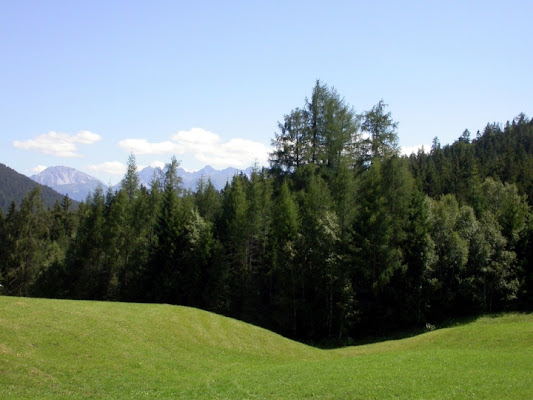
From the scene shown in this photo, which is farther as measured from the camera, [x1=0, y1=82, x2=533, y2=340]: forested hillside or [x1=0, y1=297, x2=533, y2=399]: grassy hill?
[x1=0, y1=82, x2=533, y2=340]: forested hillside

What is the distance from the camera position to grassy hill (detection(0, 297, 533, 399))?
68.5 ft

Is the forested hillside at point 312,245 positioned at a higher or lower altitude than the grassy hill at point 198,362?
higher

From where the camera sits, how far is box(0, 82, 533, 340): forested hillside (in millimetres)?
53094

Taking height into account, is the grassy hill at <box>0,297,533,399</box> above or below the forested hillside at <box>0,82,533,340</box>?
below

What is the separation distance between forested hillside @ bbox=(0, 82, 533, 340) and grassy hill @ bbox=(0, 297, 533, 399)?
14.6 metres

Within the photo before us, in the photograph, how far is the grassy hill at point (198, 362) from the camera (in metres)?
20.9

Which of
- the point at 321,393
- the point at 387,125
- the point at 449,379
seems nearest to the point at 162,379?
the point at 321,393

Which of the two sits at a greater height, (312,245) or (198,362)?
(312,245)

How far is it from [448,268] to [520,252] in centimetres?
1187

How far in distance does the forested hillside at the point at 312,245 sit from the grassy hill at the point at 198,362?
14.6 meters

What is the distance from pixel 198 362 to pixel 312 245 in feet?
91.8

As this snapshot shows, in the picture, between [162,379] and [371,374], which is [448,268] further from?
[162,379]

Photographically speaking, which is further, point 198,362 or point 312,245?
point 312,245

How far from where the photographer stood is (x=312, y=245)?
179 ft
